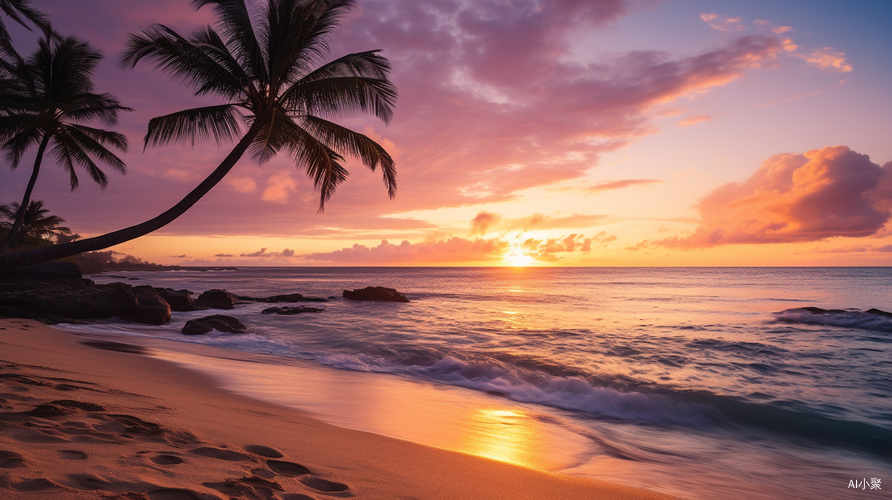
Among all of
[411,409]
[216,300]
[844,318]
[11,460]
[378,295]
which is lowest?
[216,300]

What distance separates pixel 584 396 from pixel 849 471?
4.33 meters

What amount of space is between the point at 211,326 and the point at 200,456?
48.2 feet

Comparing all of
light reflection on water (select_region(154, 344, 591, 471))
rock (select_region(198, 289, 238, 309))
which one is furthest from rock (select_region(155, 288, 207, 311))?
light reflection on water (select_region(154, 344, 591, 471))

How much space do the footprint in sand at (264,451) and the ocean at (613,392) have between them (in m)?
2.07

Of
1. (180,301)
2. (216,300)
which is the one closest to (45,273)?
(180,301)

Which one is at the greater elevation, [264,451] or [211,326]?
[264,451]

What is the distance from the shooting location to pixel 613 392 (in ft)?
30.8

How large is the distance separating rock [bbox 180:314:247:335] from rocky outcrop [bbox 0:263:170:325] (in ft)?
9.96

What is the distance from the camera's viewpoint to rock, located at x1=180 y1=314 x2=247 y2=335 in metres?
15.4

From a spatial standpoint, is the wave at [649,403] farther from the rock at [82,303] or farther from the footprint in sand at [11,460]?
the rock at [82,303]

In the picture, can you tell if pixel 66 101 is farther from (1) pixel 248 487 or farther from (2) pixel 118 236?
(1) pixel 248 487

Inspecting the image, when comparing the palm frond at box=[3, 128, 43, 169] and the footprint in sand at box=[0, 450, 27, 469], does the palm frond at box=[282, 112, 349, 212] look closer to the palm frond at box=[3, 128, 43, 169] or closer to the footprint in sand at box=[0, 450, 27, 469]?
the footprint in sand at box=[0, 450, 27, 469]

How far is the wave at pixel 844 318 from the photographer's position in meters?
19.3

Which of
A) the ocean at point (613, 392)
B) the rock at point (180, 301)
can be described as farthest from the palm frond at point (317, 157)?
the rock at point (180, 301)
